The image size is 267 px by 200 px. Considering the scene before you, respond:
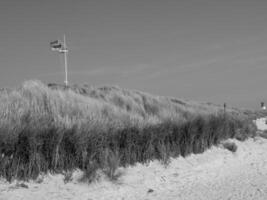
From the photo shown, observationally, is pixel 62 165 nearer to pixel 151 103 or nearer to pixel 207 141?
pixel 207 141

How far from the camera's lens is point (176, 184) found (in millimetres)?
6652

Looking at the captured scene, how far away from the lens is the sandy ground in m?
5.49

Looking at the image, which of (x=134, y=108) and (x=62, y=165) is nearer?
(x=62, y=165)

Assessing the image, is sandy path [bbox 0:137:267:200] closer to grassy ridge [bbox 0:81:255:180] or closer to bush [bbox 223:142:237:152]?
grassy ridge [bbox 0:81:255:180]

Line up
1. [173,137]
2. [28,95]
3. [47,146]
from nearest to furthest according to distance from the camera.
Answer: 1. [47,146]
2. [173,137]
3. [28,95]

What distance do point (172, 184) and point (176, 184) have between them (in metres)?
0.09

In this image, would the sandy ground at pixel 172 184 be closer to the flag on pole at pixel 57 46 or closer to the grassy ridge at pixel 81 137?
the grassy ridge at pixel 81 137

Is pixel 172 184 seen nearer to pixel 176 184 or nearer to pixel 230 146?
pixel 176 184

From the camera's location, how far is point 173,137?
852 centimetres

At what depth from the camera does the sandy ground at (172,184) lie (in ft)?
18.0

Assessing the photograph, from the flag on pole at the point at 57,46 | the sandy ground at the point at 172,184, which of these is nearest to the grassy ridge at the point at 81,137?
the sandy ground at the point at 172,184

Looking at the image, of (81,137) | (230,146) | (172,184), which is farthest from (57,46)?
(172,184)

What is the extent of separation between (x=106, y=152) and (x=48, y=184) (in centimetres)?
144

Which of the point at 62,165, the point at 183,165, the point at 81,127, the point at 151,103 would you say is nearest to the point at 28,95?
the point at 81,127
